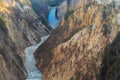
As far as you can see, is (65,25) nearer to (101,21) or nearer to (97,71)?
(101,21)

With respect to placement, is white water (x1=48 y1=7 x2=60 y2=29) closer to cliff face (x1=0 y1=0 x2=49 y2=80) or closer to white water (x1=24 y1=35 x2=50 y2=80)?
cliff face (x1=0 y1=0 x2=49 y2=80)

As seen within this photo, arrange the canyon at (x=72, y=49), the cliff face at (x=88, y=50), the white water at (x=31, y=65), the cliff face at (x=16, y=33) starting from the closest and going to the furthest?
the cliff face at (x=88, y=50), the canyon at (x=72, y=49), the cliff face at (x=16, y=33), the white water at (x=31, y=65)

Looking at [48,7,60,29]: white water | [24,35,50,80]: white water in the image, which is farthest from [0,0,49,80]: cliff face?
[48,7,60,29]: white water

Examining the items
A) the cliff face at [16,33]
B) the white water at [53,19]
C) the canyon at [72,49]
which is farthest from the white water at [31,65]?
the white water at [53,19]

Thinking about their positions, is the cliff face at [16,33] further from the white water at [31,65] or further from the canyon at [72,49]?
the white water at [31,65]

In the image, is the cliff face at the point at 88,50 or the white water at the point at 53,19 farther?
the white water at the point at 53,19
